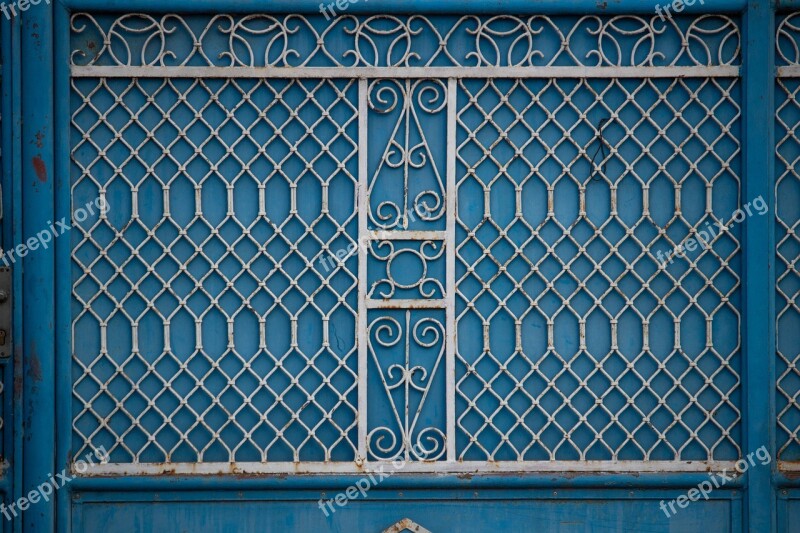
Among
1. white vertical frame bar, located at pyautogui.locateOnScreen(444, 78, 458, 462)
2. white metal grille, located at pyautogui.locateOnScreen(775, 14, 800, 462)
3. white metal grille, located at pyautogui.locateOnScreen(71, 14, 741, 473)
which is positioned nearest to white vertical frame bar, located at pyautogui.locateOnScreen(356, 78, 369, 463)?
white metal grille, located at pyautogui.locateOnScreen(71, 14, 741, 473)

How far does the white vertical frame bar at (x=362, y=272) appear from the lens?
9.75 feet

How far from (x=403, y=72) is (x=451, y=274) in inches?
26.2

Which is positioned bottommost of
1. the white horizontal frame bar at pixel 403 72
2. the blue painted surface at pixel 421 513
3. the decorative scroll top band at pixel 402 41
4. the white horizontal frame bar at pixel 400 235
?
the blue painted surface at pixel 421 513

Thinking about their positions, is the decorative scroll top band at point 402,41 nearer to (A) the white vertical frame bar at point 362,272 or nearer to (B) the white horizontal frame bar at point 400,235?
(A) the white vertical frame bar at point 362,272

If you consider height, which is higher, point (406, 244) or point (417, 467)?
point (406, 244)

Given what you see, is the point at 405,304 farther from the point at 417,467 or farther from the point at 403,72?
the point at 403,72

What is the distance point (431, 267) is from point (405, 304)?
0.15 meters

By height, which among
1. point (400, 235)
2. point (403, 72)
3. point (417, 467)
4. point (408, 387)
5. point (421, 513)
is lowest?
point (421, 513)

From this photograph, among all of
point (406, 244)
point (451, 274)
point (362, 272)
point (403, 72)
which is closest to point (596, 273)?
point (451, 274)

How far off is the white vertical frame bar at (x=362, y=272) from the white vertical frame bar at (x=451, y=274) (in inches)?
10.3

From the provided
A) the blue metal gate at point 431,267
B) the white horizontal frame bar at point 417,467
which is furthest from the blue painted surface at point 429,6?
the white horizontal frame bar at point 417,467

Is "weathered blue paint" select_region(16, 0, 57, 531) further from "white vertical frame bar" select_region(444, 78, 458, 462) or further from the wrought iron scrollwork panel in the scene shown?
"white vertical frame bar" select_region(444, 78, 458, 462)

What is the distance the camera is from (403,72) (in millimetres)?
2973

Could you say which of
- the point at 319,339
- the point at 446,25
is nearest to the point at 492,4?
the point at 446,25
